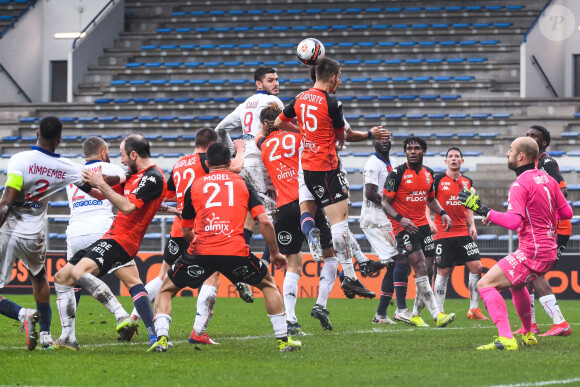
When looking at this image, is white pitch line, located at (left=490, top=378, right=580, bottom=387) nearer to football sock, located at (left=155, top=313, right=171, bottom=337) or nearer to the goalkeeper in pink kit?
the goalkeeper in pink kit

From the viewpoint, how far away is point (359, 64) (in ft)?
98.7

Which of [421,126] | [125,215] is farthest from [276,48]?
[125,215]

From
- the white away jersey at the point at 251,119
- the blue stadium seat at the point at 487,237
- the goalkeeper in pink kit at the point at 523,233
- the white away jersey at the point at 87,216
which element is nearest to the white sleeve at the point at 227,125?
the white away jersey at the point at 251,119

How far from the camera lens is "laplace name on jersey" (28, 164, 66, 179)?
8.88m

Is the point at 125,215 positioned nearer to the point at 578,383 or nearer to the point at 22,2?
the point at 578,383

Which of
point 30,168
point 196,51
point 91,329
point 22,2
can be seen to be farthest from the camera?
point 22,2

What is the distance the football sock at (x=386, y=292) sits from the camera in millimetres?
12641

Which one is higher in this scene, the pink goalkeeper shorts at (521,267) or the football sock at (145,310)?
the pink goalkeeper shorts at (521,267)

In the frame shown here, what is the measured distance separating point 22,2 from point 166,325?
29770 mm

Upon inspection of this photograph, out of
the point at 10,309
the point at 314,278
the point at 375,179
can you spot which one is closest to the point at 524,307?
the point at 375,179

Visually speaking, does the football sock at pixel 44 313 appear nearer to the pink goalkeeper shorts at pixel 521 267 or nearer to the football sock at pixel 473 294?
the pink goalkeeper shorts at pixel 521 267

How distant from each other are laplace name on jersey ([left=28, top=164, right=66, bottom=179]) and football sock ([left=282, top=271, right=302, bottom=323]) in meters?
2.78

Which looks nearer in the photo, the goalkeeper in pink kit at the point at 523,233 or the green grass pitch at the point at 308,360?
the green grass pitch at the point at 308,360

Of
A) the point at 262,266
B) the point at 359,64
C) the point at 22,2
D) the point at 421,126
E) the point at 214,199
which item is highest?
the point at 22,2
